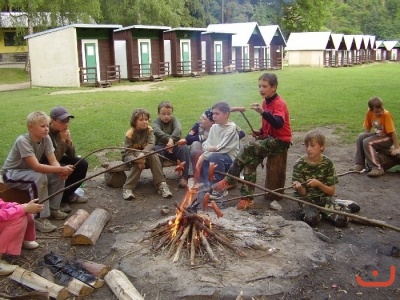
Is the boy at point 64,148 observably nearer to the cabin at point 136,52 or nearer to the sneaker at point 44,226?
the sneaker at point 44,226

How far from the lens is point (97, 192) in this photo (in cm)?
675

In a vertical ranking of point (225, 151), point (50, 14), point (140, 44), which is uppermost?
point (50, 14)

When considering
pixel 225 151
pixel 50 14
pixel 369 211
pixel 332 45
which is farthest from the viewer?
pixel 332 45

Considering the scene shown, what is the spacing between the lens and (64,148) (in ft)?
19.8

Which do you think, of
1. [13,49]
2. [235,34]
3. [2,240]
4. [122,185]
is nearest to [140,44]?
[235,34]

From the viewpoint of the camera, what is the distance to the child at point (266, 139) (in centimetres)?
582

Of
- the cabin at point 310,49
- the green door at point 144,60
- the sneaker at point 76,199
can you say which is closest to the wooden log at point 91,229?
the sneaker at point 76,199

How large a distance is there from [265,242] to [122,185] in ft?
10.2

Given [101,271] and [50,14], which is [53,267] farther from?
[50,14]

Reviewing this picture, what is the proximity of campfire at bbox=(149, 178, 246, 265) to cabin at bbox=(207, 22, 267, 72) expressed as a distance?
1282 inches

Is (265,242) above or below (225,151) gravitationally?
below

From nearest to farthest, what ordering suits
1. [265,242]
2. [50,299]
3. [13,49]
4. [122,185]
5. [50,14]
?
[50,299] → [265,242] → [122,185] → [50,14] → [13,49]

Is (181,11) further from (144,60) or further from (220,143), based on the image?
(220,143)

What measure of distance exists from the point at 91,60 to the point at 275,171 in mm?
21722
